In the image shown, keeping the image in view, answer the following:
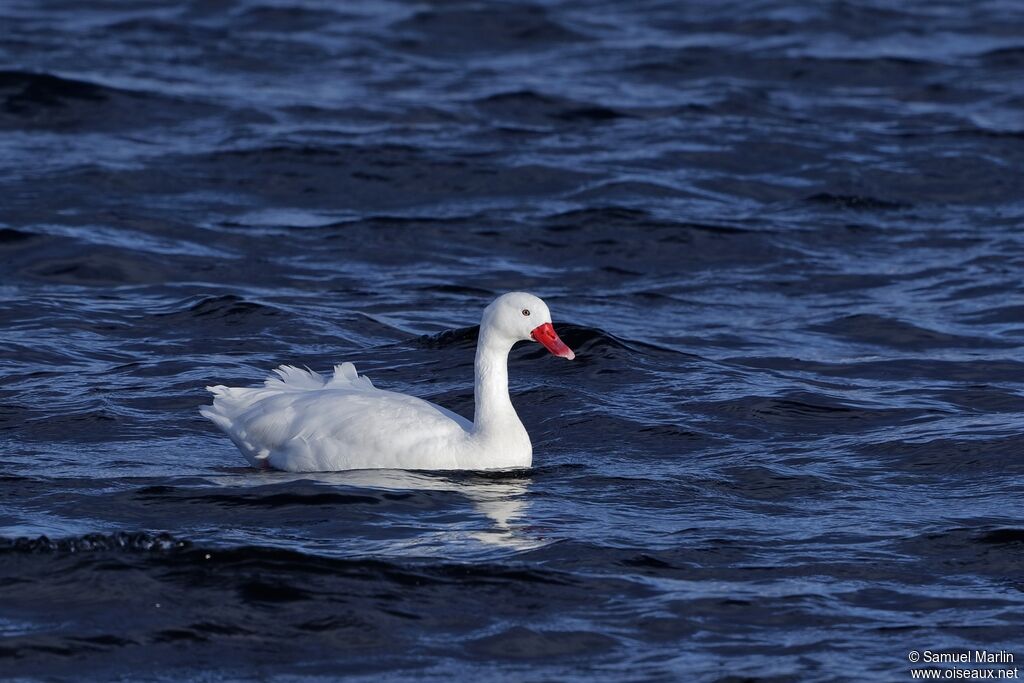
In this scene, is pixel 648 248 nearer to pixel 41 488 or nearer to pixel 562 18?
pixel 41 488

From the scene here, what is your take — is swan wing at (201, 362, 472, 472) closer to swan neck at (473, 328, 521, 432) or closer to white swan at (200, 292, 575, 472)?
white swan at (200, 292, 575, 472)

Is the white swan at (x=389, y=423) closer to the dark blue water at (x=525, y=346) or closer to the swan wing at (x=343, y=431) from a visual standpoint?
the swan wing at (x=343, y=431)

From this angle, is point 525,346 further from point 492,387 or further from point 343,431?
point 343,431

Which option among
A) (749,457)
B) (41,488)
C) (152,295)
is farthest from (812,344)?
(41,488)

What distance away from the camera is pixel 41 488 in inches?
380

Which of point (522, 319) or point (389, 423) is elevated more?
point (522, 319)

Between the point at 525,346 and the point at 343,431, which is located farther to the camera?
the point at 525,346

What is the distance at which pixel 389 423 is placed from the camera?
32.9ft

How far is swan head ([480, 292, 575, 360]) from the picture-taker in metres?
10.4

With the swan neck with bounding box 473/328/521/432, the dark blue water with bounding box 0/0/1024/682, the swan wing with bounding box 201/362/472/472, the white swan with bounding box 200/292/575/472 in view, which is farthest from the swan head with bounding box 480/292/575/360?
the dark blue water with bounding box 0/0/1024/682

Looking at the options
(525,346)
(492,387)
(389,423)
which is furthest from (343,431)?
(525,346)

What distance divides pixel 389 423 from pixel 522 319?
103 centimetres

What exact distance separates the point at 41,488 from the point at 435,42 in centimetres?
1770

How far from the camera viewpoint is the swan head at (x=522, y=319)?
10.4m
